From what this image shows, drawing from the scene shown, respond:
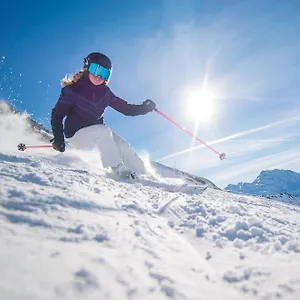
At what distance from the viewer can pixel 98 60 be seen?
884 centimetres

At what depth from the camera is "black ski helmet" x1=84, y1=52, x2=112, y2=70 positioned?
8.84m

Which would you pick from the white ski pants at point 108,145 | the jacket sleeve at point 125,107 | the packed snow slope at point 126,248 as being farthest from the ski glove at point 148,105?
the packed snow slope at point 126,248

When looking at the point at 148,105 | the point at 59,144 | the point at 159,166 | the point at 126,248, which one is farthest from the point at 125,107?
the point at 159,166

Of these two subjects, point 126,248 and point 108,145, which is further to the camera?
point 108,145

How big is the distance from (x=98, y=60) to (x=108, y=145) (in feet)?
7.72

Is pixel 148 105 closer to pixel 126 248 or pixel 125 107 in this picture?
pixel 125 107

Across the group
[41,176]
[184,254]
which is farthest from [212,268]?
[41,176]

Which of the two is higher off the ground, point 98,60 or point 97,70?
point 98,60

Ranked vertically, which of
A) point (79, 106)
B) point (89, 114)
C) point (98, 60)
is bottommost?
point (89, 114)

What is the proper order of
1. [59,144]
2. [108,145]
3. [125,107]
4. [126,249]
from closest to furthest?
[126,249]
[108,145]
[59,144]
[125,107]

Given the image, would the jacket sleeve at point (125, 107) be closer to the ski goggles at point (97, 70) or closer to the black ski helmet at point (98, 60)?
the ski goggles at point (97, 70)

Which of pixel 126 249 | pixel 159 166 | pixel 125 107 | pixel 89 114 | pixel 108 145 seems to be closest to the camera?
pixel 126 249

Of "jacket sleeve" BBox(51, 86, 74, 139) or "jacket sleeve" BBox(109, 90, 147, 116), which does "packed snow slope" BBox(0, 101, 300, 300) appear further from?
"jacket sleeve" BBox(109, 90, 147, 116)

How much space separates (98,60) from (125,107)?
1.80m
